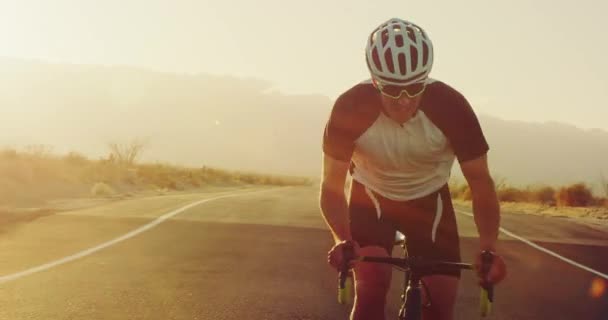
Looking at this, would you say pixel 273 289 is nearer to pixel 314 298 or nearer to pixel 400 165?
pixel 314 298

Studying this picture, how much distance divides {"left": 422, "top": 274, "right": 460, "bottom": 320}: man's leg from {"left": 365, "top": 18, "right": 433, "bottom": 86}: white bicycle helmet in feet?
3.79

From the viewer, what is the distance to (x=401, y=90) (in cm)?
390

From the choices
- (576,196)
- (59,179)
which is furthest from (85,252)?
(576,196)

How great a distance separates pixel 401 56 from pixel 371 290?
1295mm

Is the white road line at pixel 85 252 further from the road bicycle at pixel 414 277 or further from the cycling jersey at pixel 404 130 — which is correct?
the road bicycle at pixel 414 277

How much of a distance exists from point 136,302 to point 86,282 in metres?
1.16

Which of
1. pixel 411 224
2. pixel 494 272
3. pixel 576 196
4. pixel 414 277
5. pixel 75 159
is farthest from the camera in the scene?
pixel 75 159

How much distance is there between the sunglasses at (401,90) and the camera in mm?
3891

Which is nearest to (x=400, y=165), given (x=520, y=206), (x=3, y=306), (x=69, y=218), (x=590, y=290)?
(x=3, y=306)

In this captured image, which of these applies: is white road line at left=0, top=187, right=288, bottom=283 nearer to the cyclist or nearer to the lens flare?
the cyclist

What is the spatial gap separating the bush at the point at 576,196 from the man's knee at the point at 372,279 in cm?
2789

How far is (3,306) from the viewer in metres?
6.61

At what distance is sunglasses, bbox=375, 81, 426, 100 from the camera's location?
3.89 m

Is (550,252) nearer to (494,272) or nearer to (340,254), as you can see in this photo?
(494,272)
